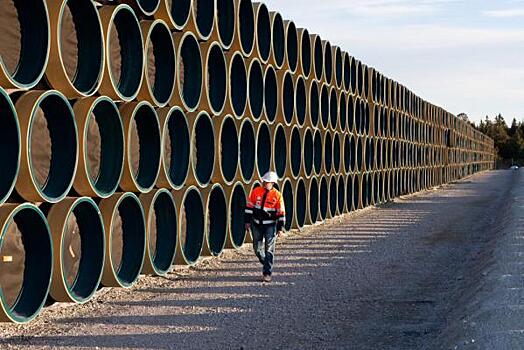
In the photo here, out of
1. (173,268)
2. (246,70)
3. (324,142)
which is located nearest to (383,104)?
(324,142)

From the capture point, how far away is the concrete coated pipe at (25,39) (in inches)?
320

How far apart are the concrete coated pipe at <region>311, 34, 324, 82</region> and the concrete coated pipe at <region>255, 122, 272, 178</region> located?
411 cm

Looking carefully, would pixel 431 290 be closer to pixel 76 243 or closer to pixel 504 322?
pixel 504 322

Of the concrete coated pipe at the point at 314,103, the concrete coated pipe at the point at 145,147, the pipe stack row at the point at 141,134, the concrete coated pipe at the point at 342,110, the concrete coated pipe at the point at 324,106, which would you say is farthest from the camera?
the concrete coated pipe at the point at 342,110

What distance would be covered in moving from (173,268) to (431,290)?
3712 millimetres

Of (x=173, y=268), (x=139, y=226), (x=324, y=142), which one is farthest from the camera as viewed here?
(x=324, y=142)

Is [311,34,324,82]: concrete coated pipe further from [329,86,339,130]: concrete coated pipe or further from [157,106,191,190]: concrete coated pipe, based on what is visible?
[157,106,191,190]: concrete coated pipe

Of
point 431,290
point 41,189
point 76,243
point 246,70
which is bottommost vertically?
point 431,290

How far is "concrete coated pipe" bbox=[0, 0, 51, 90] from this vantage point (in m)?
8.13

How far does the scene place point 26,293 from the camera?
8469mm

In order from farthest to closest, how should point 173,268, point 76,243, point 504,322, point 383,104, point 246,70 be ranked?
1. point 383,104
2. point 246,70
3. point 173,268
4. point 76,243
5. point 504,322

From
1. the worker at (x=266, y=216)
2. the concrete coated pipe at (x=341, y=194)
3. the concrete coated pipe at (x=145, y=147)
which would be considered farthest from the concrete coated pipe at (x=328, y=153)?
the concrete coated pipe at (x=145, y=147)

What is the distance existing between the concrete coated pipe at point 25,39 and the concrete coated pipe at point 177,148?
3634 mm

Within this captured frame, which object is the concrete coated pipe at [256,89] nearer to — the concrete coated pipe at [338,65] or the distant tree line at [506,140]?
the concrete coated pipe at [338,65]
